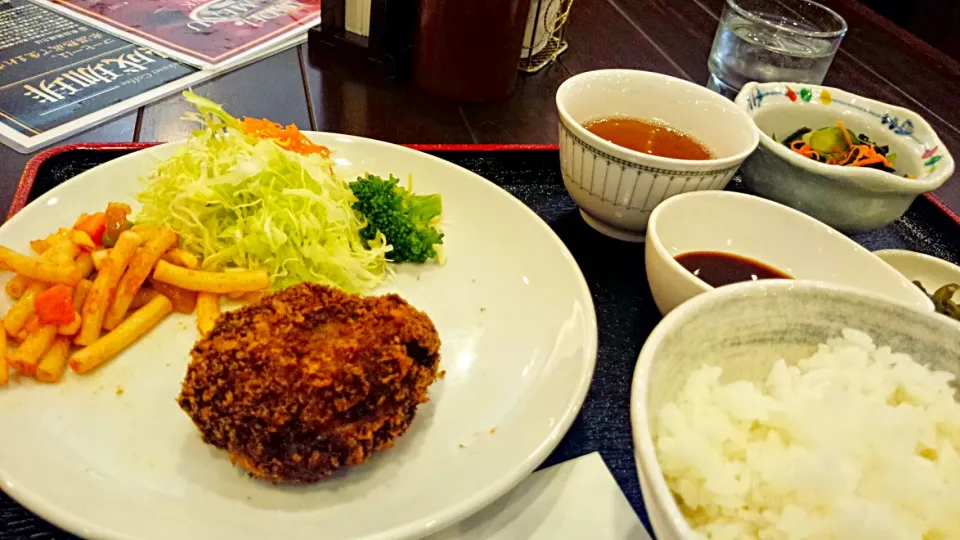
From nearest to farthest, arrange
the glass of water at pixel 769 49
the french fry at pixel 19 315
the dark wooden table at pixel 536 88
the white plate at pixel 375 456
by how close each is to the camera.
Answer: the white plate at pixel 375 456 < the french fry at pixel 19 315 < the dark wooden table at pixel 536 88 < the glass of water at pixel 769 49

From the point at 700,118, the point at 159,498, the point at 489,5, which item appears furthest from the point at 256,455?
the point at 489,5

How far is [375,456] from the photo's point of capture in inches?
48.1

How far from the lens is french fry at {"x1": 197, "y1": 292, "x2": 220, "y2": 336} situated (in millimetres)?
1447

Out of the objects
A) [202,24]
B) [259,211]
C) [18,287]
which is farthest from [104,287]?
[202,24]

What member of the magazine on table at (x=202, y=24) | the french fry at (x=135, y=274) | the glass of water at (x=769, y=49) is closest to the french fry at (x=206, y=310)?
the french fry at (x=135, y=274)

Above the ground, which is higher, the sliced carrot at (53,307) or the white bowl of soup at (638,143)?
the white bowl of soup at (638,143)

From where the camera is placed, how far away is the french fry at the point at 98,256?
145 cm

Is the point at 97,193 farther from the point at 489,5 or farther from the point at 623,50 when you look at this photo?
the point at 623,50

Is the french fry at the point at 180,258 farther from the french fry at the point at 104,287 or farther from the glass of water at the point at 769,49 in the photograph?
the glass of water at the point at 769,49

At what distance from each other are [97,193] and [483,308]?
3.47 feet

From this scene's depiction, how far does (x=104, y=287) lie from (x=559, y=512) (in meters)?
1.09

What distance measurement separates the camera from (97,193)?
1.66m

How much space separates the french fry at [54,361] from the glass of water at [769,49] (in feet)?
8.15

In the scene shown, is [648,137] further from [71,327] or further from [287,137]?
[71,327]
